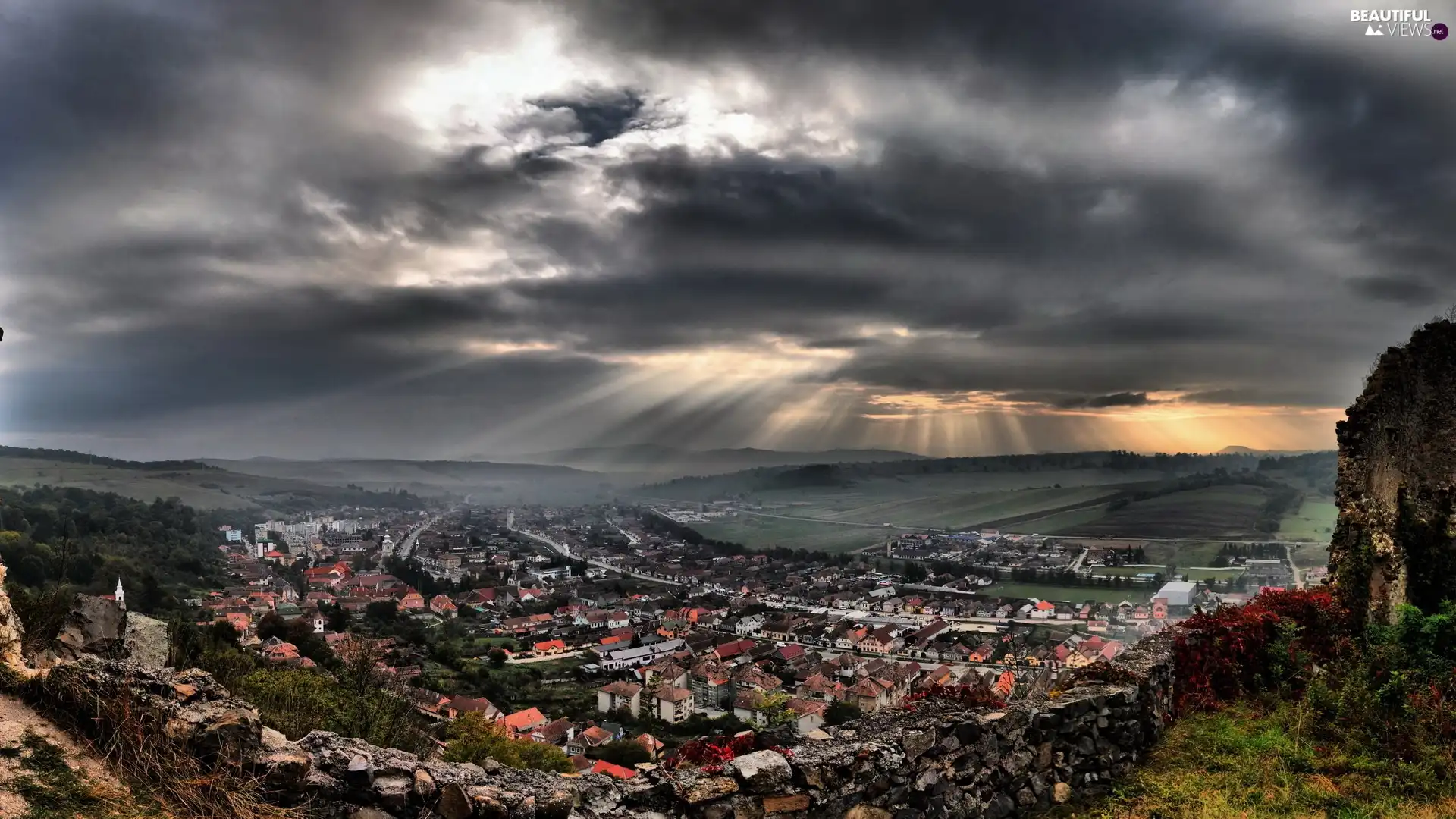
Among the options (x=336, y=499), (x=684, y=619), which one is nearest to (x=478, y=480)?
(x=336, y=499)

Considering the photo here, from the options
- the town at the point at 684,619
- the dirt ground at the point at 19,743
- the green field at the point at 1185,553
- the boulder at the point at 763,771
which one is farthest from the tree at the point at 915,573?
the dirt ground at the point at 19,743

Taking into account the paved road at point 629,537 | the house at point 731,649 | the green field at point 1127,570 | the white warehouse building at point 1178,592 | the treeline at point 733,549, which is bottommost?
the paved road at point 629,537

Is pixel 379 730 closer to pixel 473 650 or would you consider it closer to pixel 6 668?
pixel 6 668

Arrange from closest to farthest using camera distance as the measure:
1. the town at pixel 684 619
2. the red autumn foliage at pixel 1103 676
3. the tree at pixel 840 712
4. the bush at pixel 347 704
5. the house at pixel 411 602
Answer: the red autumn foliage at pixel 1103 676, the bush at pixel 347 704, the tree at pixel 840 712, the town at pixel 684 619, the house at pixel 411 602

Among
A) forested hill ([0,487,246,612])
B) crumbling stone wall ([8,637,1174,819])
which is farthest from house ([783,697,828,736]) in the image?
forested hill ([0,487,246,612])

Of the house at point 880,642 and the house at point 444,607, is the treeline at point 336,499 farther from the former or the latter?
the house at point 880,642
